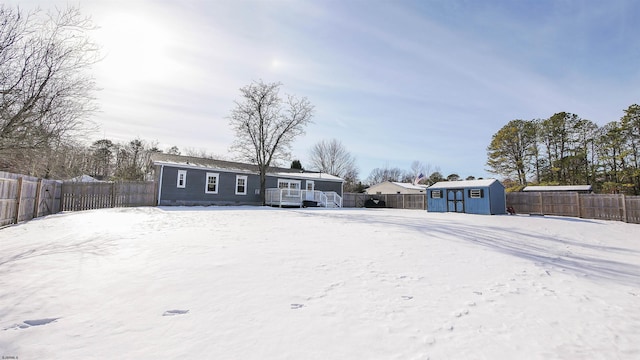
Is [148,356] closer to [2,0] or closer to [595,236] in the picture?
[2,0]

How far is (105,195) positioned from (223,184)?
7.05 metres

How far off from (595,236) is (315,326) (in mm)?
12669

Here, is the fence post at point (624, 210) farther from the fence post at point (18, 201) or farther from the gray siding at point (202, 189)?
the fence post at point (18, 201)

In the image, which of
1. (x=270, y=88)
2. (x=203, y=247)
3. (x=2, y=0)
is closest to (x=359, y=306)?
(x=203, y=247)

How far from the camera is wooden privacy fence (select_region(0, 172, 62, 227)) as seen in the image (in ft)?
29.3

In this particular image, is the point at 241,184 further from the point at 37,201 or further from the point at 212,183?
the point at 37,201

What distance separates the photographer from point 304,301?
3.43m

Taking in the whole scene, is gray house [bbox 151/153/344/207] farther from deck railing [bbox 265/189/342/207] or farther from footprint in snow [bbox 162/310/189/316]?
footprint in snow [bbox 162/310/189/316]

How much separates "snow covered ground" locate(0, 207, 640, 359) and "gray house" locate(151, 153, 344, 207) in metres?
11.8

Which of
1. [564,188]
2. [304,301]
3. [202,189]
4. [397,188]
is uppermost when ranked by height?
[397,188]

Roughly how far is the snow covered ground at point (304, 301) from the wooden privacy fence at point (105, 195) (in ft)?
30.7

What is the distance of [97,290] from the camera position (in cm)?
358

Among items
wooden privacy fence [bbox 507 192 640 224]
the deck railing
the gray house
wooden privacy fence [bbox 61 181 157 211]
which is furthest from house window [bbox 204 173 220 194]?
wooden privacy fence [bbox 507 192 640 224]

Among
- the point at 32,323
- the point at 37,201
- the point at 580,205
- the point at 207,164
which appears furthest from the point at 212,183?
the point at 580,205
